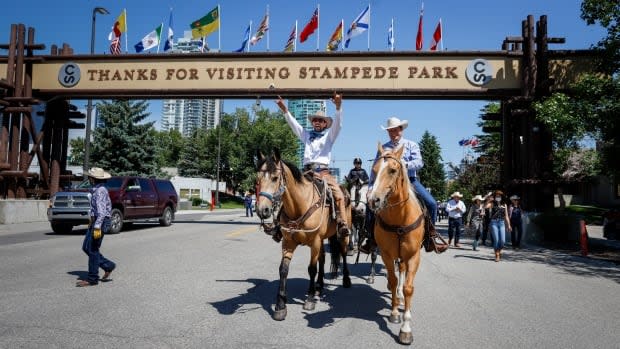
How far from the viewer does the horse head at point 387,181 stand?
4.34 meters

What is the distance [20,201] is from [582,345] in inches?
877

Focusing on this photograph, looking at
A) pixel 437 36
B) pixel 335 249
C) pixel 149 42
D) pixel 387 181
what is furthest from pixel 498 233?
pixel 149 42

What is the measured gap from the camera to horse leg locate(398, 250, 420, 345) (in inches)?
179

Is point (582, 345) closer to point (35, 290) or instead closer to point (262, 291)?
point (262, 291)

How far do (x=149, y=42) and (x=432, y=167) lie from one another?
67851 millimetres

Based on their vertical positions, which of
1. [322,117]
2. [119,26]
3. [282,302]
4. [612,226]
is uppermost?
[119,26]

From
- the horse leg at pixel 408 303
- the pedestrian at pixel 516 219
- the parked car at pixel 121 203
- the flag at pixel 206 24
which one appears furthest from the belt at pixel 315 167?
the flag at pixel 206 24

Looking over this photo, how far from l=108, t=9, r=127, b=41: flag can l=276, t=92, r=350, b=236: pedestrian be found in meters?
21.6

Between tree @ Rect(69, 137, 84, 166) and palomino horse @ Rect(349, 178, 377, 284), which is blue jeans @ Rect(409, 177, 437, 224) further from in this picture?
tree @ Rect(69, 137, 84, 166)

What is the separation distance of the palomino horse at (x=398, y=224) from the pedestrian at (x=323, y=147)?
1.19 meters

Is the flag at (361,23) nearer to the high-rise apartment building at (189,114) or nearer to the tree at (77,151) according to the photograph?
the tree at (77,151)

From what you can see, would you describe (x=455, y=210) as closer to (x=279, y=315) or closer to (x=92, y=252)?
(x=279, y=315)

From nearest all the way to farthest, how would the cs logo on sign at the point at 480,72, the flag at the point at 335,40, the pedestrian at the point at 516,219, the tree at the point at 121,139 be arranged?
the pedestrian at the point at 516,219
the cs logo on sign at the point at 480,72
the flag at the point at 335,40
the tree at the point at 121,139

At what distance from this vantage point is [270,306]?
19.4ft
